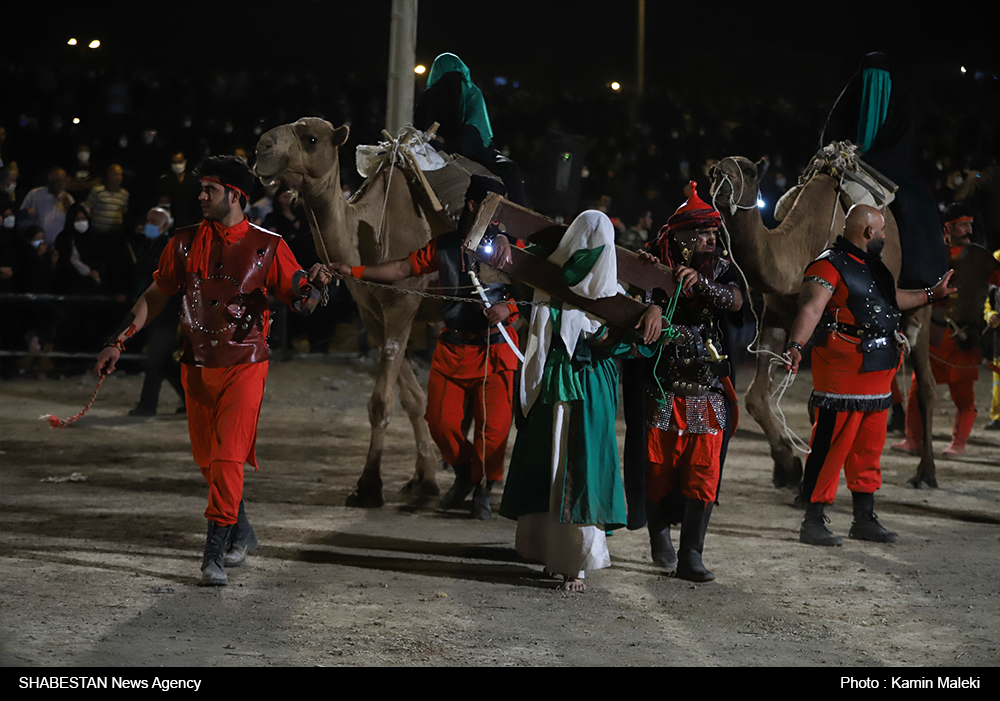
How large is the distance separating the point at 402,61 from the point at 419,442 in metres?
4.69

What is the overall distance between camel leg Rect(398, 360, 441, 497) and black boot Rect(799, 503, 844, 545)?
2557mm

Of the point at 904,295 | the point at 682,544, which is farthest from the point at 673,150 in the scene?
the point at 682,544

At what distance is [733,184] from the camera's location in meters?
7.97

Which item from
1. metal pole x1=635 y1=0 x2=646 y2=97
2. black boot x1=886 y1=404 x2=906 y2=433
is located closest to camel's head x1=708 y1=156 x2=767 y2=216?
black boot x1=886 y1=404 x2=906 y2=433

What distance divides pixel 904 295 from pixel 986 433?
4981mm

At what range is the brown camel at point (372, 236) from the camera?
7641mm

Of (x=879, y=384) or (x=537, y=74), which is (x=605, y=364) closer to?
(x=879, y=384)

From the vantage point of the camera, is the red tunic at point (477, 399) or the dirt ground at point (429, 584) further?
the red tunic at point (477, 399)

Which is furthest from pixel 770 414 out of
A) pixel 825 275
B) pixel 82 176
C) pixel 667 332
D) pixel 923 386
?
pixel 82 176

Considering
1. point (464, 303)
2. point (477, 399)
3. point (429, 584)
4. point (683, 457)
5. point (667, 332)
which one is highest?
point (667, 332)

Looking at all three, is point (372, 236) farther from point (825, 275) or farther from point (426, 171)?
point (825, 275)

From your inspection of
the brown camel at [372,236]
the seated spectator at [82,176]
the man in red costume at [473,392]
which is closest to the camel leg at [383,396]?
the brown camel at [372,236]

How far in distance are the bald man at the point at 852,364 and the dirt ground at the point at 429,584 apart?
1.26 ft

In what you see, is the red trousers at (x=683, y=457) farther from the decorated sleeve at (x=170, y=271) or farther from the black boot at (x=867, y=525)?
the decorated sleeve at (x=170, y=271)
